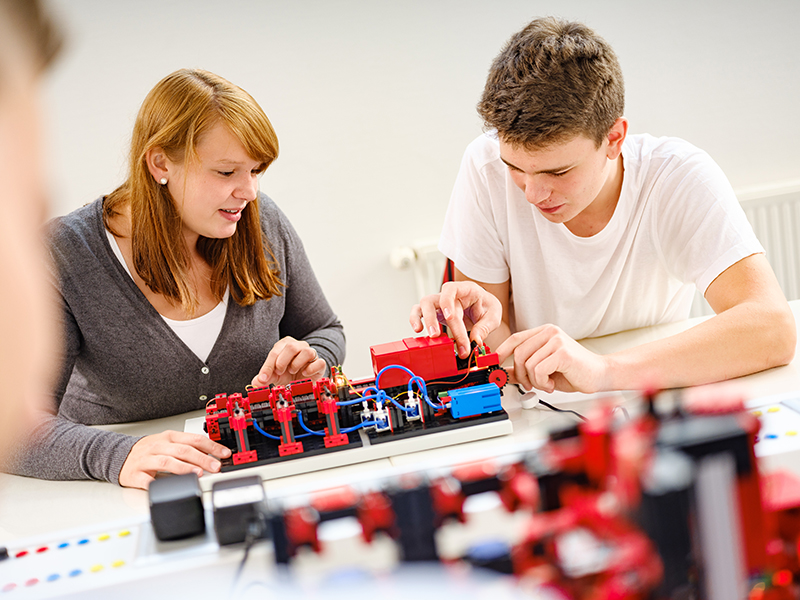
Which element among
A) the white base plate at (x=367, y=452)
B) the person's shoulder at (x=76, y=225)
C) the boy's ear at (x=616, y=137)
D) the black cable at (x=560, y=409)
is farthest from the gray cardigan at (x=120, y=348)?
the boy's ear at (x=616, y=137)

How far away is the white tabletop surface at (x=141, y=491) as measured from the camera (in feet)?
3.33

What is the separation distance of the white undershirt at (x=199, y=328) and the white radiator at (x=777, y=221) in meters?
2.16

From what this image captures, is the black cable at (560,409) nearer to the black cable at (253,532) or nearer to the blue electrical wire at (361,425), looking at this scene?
the blue electrical wire at (361,425)

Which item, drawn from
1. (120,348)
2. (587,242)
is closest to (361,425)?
(120,348)

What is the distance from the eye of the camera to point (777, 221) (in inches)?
116

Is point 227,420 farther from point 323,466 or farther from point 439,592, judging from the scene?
point 439,592

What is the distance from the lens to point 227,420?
114 centimetres

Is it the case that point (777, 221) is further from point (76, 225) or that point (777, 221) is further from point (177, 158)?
point (76, 225)

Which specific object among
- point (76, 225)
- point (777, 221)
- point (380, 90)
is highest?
point (380, 90)

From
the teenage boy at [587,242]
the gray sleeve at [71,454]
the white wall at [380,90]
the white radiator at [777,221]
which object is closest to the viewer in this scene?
the gray sleeve at [71,454]

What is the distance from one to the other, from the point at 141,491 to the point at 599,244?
110 centimetres

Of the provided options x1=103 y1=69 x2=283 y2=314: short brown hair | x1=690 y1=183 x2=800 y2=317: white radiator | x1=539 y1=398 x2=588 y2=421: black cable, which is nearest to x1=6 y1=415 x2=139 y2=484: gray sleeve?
x1=103 y1=69 x2=283 y2=314: short brown hair

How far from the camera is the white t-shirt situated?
150 cm

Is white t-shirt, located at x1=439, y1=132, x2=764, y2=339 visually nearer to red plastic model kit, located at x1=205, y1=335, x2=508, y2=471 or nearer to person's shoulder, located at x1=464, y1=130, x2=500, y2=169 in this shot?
person's shoulder, located at x1=464, y1=130, x2=500, y2=169
